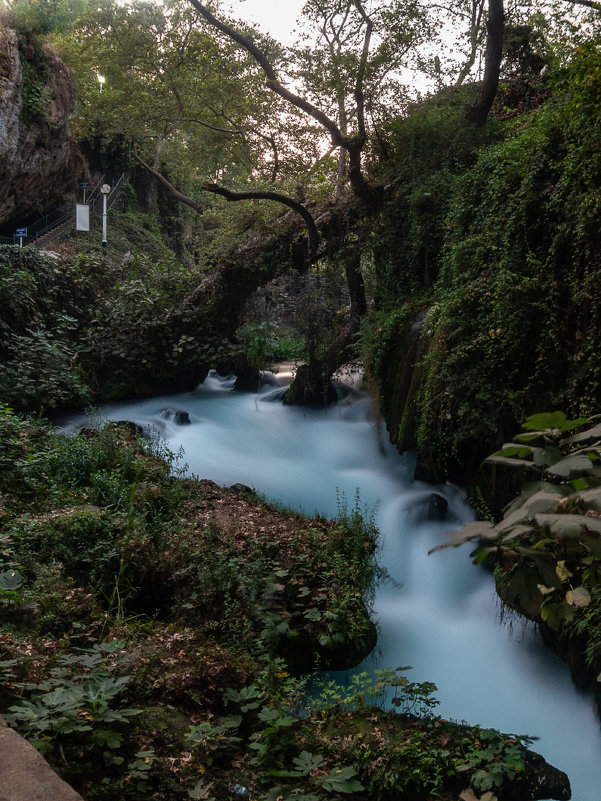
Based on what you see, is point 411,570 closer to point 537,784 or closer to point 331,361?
point 537,784

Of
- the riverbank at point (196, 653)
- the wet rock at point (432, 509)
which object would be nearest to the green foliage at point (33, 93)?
the riverbank at point (196, 653)

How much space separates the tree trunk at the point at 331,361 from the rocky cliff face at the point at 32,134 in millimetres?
13926

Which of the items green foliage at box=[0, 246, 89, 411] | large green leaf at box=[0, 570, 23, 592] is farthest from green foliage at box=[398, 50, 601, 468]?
green foliage at box=[0, 246, 89, 411]

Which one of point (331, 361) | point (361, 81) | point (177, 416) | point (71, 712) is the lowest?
point (177, 416)

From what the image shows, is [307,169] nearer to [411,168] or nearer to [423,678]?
[411,168]

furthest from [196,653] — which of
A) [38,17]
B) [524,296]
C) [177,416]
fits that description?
[38,17]

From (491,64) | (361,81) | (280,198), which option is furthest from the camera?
(280,198)

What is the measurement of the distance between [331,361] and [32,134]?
16.0m

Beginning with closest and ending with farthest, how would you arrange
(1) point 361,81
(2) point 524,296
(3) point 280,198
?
(2) point 524,296 < (1) point 361,81 < (3) point 280,198

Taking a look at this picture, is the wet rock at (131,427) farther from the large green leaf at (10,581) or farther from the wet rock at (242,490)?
the large green leaf at (10,581)

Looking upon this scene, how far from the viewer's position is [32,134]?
2062 cm

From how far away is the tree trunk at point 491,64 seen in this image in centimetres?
938

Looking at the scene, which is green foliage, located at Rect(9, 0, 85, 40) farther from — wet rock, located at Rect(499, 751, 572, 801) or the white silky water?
wet rock, located at Rect(499, 751, 572, 801)

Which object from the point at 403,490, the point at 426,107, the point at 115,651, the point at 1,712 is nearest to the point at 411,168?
the point at 426,107
